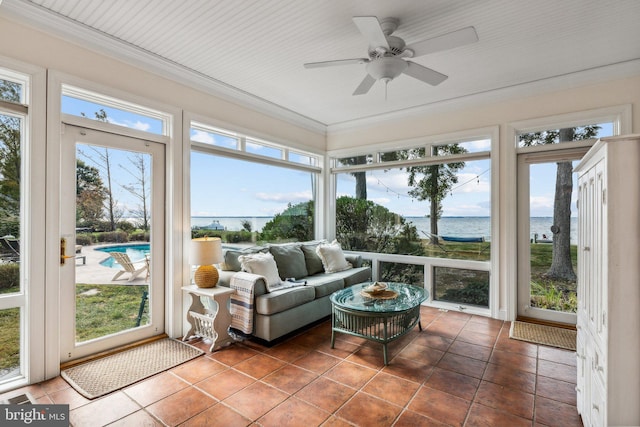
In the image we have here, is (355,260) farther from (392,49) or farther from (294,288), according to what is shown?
(392,49)

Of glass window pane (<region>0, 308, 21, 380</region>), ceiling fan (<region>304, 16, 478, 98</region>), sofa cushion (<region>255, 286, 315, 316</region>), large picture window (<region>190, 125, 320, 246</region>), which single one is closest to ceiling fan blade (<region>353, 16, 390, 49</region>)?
ceiling fan (<region>304, 16, 478, 98</region>)

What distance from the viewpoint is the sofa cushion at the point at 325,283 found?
3774 mm

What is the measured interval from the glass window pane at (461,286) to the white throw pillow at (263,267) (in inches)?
92.4

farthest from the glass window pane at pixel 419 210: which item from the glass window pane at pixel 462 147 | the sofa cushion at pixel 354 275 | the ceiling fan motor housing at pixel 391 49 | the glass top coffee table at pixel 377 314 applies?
the ceiling fan motor housing at pixel 391 49

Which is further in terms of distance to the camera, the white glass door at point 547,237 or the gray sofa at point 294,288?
the white glass door at point 547,237

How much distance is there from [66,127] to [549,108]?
489 cm

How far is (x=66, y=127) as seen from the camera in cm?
275

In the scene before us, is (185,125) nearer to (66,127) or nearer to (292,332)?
(66,127)

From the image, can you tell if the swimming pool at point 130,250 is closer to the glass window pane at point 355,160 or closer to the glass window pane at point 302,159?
the glass window pane at point 302,159

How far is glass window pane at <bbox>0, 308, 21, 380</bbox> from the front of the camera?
2.44 metres

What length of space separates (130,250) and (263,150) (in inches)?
85.1

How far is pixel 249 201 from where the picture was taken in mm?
4469

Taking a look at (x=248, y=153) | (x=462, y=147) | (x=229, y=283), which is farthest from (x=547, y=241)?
(x=248, y=153)

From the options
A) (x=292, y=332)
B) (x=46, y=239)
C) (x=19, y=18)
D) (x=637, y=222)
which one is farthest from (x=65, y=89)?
(x=637, y=222)
